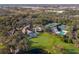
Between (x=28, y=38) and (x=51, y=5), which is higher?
(x=51, y=5)

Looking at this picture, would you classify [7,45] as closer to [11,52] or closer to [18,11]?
[11,52]

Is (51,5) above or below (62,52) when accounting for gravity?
above
